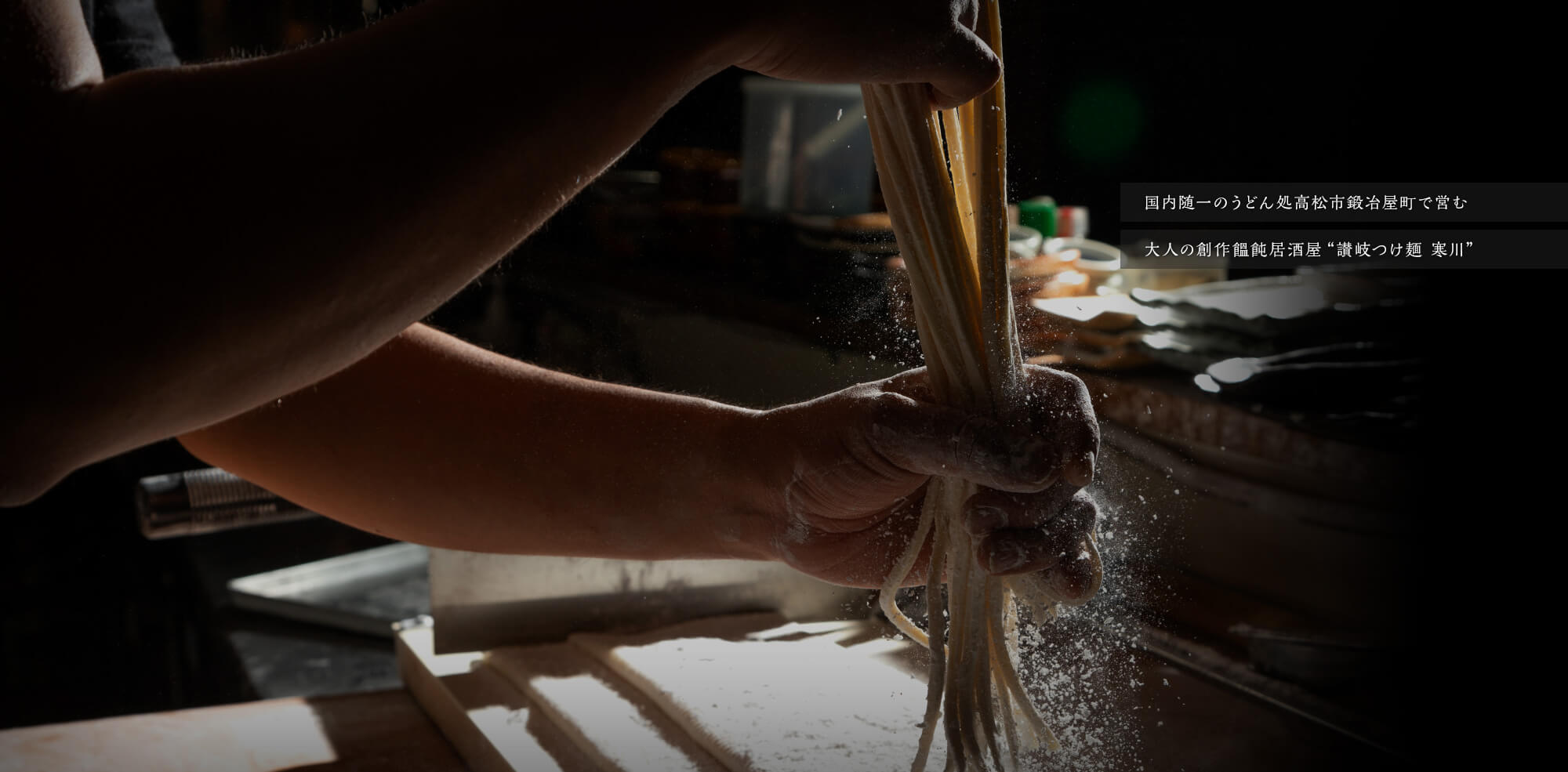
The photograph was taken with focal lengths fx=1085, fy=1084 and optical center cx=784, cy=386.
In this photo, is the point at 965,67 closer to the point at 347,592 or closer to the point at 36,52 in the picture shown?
the point at 36,52

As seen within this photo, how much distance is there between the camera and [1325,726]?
738 millimetres

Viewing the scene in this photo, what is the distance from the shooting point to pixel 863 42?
48 centimetres

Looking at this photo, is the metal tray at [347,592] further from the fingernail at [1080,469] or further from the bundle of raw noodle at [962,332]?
the fingernail at [1080,469]

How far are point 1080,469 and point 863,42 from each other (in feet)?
0.84

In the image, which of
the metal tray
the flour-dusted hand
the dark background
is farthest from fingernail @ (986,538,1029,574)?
the metal tray

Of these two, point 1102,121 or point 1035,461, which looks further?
point 1102,121

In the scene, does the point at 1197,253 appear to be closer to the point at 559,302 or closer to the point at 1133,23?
the point at 1133,23

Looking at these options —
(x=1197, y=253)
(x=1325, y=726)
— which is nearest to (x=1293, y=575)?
(x=1325, y=726)

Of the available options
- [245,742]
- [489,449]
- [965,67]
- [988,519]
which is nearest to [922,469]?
[988,519]

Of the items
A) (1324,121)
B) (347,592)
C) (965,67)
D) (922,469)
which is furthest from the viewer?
(347,592)

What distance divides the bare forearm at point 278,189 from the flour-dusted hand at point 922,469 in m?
0.26

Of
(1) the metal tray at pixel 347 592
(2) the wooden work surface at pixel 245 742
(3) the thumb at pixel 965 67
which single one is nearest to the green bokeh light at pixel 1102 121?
(3) the thumb at pixel 965 67

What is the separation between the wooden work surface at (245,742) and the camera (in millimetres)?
854

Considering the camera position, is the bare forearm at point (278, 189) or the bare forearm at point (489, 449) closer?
the bare forearm at point (278, 189)
